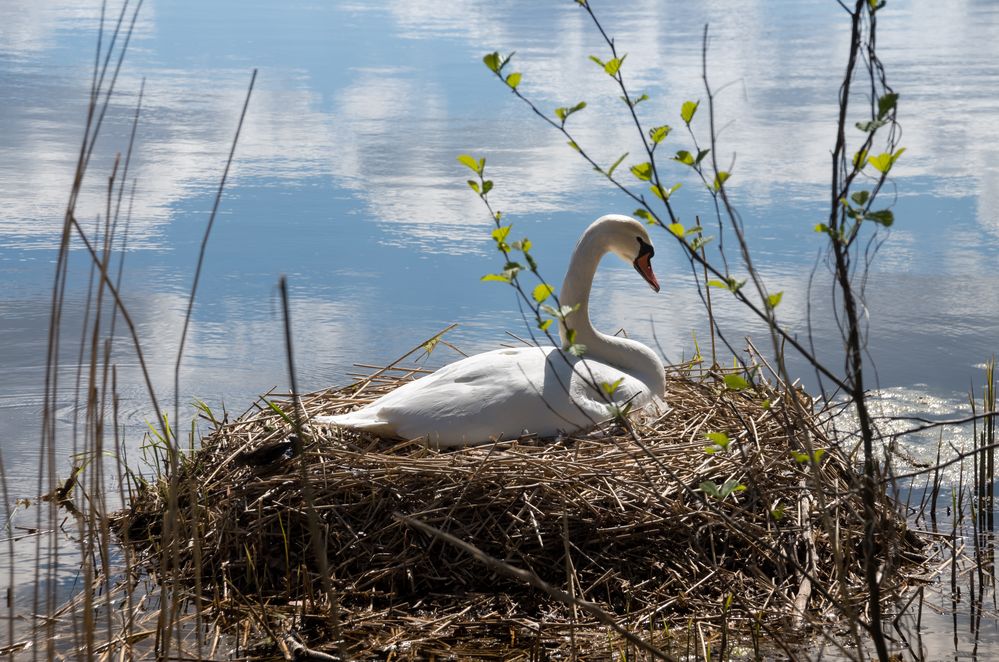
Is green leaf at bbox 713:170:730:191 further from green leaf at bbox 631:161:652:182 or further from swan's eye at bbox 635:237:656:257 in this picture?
swan's eye at bbox 635:237:656:257

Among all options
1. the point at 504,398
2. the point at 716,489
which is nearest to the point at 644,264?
the point at 504,398

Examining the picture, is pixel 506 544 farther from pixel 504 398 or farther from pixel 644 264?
pixel 644 264

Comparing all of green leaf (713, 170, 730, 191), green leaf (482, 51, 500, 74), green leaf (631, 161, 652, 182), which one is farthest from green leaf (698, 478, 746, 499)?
green leaf (482, 51, 500, 74)

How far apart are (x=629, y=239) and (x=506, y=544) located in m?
1.68

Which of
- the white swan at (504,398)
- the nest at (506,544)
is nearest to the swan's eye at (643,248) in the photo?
the white swan at (504,398)

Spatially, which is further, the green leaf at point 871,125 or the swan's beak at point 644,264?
the swan's beak at point 644,264

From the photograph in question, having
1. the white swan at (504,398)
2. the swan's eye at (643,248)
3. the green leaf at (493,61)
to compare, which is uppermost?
the green leaf at (493,61)

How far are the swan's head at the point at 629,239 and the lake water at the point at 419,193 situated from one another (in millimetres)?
1235

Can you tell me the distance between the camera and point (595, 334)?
209 inches

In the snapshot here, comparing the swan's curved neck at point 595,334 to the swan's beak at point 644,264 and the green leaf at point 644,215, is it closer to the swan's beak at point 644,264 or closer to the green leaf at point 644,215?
the swan's beak at point 644,264

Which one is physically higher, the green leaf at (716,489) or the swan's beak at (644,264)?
the swan's beak at (644,264)

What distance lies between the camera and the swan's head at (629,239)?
17.6ft

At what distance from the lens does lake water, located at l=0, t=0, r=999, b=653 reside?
6.85 m

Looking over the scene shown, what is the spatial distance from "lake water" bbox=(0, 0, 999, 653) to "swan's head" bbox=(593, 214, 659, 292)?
1235 millimetres
